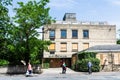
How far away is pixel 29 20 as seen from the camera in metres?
40.2

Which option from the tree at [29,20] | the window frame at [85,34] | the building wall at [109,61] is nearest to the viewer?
the tree at [29,20]

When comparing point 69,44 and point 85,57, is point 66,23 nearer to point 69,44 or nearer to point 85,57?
point 69,44

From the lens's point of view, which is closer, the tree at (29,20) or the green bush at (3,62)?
the tree at (29,20)

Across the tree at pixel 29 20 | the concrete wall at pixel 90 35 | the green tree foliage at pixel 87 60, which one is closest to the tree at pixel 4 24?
the tree at pixel 29 20

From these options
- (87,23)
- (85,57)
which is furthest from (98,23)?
(85,57)

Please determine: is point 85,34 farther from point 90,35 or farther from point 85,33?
point 90,35

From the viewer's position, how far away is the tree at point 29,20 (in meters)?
39.9

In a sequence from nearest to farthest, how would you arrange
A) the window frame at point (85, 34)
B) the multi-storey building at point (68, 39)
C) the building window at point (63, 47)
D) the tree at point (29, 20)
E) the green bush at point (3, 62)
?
the tree at point (29, 20) < the green bush at point (3, 62) < the multi-storey building at point (68, 39) < the building window at point (63, 47) < the window frame at point (85, 34)

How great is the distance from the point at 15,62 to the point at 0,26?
5936 mm

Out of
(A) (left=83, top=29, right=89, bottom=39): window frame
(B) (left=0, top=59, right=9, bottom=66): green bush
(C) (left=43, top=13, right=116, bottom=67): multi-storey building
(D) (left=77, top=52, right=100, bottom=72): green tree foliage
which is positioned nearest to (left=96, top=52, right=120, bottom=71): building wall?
(D) (left=77, top=52, right=100, bottom=72): green tree foliage

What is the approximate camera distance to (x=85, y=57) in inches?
1748

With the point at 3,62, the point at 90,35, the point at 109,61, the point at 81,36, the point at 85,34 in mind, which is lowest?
the point at 3,62

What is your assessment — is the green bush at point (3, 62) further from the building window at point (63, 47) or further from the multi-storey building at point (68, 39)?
the building window at point (63, 47)

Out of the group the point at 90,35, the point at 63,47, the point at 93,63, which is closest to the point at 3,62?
the point at 93,63
